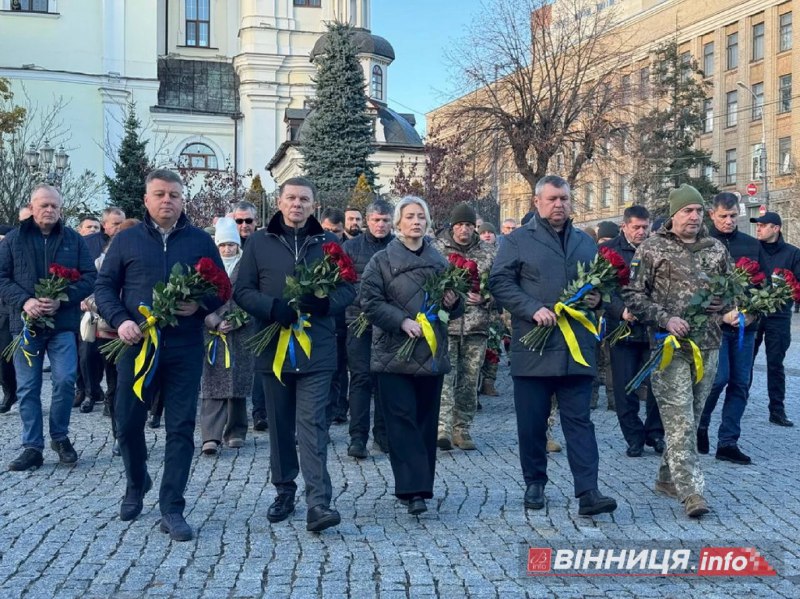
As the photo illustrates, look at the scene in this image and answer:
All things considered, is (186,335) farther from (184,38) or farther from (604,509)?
(184,38)

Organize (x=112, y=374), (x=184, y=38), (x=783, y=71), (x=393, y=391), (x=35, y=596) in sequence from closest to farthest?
1. (x=35, y=596)
2. (x=393, y=391)
3. (x=112, y=374)
4. (x=783, y=71)
5. (x=184, y=38)

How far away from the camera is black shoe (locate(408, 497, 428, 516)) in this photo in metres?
7.45

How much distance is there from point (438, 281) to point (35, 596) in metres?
3.37

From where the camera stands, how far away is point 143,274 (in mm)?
7246

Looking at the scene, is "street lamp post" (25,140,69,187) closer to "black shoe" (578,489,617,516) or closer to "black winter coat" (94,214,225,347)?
"black winter coat" (94,214,225,347)

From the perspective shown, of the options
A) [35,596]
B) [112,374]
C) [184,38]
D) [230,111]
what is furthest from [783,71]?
[35,596]

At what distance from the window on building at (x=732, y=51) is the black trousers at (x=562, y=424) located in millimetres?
59877

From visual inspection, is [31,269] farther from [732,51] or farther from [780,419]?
[732,51]

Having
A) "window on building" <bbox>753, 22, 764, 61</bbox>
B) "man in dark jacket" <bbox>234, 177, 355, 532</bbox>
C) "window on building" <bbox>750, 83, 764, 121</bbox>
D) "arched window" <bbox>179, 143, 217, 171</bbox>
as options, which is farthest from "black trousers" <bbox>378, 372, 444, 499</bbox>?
"window on building" <bbox>753, 22, 764, 61</bbox>

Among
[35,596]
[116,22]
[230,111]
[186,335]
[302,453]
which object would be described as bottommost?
[35,596]

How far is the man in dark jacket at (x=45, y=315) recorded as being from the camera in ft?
31.1

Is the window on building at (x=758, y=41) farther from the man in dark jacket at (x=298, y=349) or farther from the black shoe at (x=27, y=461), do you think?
the man in dark jacket at (x=298, y=349)

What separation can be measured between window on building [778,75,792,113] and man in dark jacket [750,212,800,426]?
50.0 meters

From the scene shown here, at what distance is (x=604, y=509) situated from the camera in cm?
729
